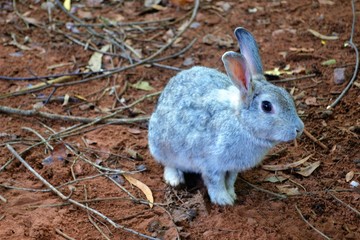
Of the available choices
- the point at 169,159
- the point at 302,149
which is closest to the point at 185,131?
the point at 169,159

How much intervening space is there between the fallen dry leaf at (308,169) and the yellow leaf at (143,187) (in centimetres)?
149

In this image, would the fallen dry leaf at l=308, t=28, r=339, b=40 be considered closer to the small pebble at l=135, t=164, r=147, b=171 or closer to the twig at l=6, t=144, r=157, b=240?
the small pebble at l=135, t=164, r=147, b=171

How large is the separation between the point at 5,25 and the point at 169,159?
4.34m

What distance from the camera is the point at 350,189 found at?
5.10 metres

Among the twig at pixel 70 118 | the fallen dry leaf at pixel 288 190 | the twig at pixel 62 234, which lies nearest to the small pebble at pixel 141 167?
the twig at pixel 70 118

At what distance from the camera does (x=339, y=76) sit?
661cm

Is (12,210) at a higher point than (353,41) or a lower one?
lower

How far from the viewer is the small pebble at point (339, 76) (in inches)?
258

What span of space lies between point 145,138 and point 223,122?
152 centimetres

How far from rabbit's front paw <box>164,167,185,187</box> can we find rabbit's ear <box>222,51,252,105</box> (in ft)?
3.66

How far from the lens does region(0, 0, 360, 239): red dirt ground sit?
4.78 metres

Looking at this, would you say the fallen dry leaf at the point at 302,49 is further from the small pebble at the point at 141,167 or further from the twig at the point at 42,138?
the twig at the point at 42,138

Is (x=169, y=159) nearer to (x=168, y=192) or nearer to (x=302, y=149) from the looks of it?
(x=168, y=192)

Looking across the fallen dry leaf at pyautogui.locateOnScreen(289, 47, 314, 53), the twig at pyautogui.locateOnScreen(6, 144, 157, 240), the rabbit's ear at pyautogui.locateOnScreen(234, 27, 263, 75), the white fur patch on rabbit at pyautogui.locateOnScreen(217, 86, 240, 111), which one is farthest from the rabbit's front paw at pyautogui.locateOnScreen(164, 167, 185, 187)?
the fallen dry leaf at pyautogui.locateOnScreen(289, 47, 314, 53)
